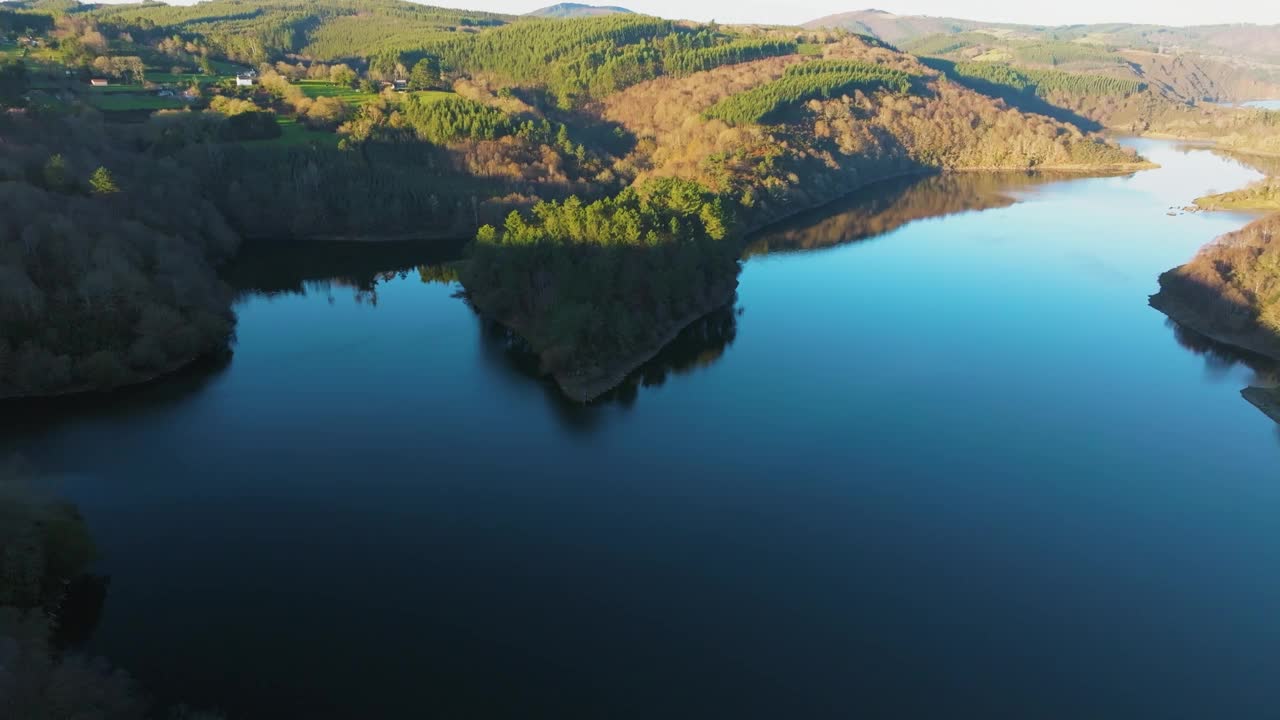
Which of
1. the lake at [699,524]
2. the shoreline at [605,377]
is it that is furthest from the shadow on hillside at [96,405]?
the shoreline at [605,377]

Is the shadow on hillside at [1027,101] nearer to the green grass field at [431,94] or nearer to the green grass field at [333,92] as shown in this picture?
the green grass field at [431,94]

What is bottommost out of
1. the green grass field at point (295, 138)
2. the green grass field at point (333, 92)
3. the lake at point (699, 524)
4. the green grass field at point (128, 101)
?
the lake at point (699, 524)

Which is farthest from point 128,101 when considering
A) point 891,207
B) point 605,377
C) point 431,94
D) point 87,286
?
point 891,207

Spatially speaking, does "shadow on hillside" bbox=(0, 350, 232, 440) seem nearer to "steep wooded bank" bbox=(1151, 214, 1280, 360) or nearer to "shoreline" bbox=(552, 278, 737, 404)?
"shoreline" bbox=(552, 278, 737, 404)

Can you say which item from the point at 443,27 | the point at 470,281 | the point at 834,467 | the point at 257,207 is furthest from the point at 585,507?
the point at 443,27

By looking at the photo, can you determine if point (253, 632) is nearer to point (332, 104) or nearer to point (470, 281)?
point (470, 281)

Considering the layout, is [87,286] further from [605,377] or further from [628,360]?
[628,360]
